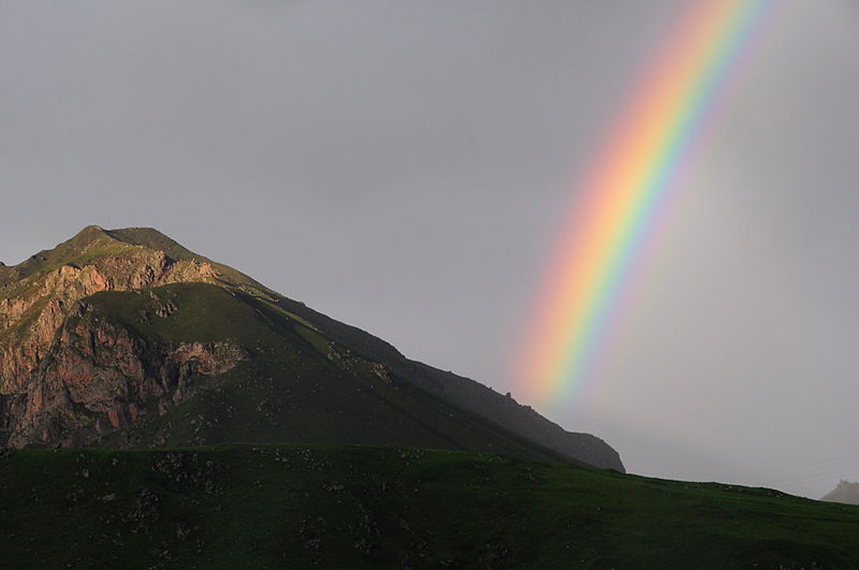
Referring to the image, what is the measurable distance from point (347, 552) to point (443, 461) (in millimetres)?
33342

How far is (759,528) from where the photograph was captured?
85500 millimetres

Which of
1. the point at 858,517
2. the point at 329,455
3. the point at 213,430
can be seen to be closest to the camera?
the point at 858,517

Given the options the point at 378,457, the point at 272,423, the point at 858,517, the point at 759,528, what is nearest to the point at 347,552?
the point at 378,457

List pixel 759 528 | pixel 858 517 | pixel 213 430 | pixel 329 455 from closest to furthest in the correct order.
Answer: pixel 759 528 < pixel 858 517 < pixel 329 455 < pixel 213 430

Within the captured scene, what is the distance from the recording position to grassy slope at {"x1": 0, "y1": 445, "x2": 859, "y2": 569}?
76.1 metres

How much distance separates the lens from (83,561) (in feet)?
230

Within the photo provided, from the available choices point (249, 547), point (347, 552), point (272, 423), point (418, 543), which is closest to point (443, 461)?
point (418, 543)

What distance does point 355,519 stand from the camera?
87.9 m

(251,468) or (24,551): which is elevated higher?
(251,468)

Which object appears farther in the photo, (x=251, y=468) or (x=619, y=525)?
(x=251, y=468)

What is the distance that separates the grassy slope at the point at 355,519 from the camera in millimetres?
76125

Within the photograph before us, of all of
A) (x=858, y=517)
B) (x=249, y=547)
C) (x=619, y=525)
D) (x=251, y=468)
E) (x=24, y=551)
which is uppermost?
(x=858, y=517)

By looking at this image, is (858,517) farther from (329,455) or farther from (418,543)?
(329,455)

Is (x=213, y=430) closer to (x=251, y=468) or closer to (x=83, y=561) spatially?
(x=251, y=468)
